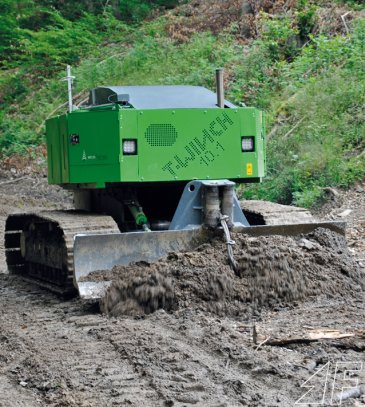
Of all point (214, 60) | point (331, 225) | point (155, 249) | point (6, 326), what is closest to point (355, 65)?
point (214, 60)

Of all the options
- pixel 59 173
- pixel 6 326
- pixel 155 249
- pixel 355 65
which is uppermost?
pixel 355 65

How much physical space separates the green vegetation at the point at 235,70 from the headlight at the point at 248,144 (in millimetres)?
4636

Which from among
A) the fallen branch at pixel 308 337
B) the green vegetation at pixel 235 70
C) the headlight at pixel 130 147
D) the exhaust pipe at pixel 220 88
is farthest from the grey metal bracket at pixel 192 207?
the green vegetation at pixel 235 70

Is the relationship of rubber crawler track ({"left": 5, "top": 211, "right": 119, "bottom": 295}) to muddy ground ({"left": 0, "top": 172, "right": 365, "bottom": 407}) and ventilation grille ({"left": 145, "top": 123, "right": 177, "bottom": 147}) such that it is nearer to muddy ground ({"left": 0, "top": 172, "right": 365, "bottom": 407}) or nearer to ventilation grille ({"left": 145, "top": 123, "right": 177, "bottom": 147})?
muddy ground ({"left": 0, "top": 172, "right": 365, "bottom": 407})

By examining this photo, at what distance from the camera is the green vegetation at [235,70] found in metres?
15.8

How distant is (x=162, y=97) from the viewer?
10.2 m

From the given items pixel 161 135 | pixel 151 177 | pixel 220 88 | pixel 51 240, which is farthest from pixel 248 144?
pixel 51 240

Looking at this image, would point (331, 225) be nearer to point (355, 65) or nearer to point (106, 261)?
point (106, 261)

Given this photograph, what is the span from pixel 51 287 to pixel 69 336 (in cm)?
280

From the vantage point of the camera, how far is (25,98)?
27031 millimetres

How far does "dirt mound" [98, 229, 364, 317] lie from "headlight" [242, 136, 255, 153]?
4.41ft

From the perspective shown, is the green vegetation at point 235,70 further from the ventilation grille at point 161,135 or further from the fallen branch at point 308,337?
the fallen branch at point 308,337

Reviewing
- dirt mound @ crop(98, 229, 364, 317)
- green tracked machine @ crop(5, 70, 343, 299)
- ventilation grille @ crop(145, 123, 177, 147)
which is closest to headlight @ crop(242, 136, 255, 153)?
green tracked machine @ crop(5, 70, 343, 299)

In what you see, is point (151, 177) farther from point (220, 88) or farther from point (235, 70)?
point (235, 70)
